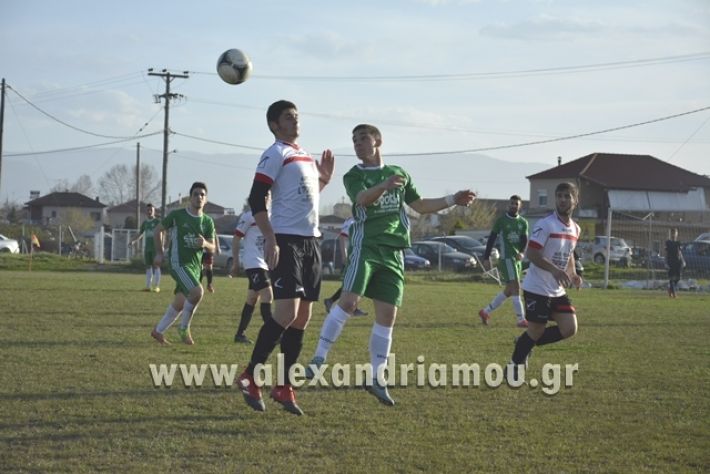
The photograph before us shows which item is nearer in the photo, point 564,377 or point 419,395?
point 419,395

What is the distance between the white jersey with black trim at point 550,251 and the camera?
8250mm

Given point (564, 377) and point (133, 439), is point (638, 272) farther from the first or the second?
point (133, 439)

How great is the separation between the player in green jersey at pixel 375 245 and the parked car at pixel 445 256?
29.3 m

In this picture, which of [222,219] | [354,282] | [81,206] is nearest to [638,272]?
[354,282]

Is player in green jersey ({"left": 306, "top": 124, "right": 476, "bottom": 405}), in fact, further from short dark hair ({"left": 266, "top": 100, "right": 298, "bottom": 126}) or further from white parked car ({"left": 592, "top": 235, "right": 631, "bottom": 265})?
white parked car ({"left": 592, "top": 235, "right": 631, "bottom": 265})

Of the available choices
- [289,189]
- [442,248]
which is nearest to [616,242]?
[442,248]

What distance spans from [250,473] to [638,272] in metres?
31.0

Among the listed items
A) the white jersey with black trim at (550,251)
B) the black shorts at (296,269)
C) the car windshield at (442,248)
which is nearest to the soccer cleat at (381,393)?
the black shorts at (296,269)

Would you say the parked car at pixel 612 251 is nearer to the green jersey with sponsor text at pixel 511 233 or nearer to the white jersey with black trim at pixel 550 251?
the green jersey with sponsor text at pixel 511 233

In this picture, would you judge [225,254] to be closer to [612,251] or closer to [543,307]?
[612,251]

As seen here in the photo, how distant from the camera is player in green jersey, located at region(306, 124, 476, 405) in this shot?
7043mm

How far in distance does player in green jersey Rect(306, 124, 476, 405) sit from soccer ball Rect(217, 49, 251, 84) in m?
3.87

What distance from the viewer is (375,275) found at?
714 cm

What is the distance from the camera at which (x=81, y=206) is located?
108438 mm
